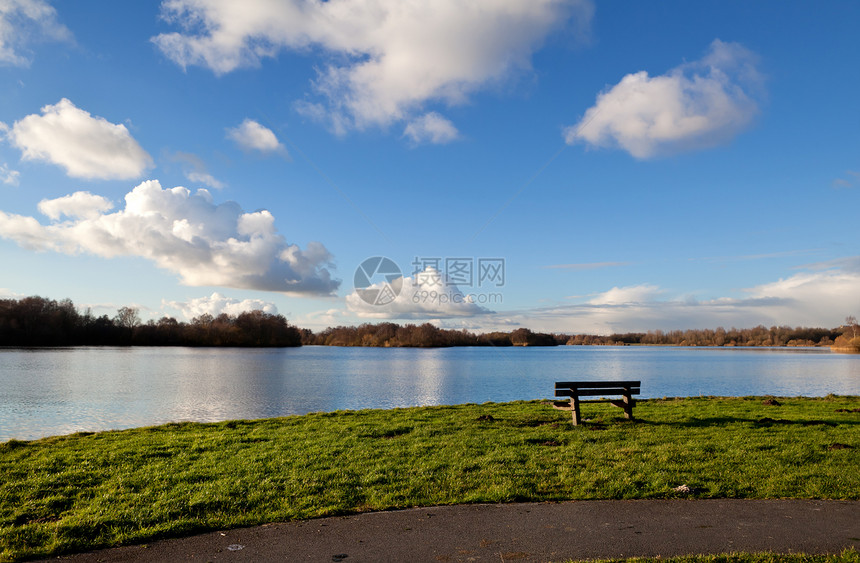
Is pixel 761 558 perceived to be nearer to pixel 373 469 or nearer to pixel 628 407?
pixel 373 469

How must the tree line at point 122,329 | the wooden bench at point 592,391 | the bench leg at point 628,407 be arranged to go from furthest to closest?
the tree line at point 122,329, the bench leg at point 628,407, the wooden bench at point 592,391

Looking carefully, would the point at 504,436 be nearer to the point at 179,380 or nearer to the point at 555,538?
the point at 555,538

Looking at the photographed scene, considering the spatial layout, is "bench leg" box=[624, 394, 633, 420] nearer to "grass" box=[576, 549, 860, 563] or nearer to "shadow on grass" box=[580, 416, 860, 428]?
"shadow on grass" box=[580, 416, 860, 428]

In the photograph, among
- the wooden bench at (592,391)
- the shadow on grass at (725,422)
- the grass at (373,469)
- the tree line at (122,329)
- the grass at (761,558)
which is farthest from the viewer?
the tree line at (122,329)

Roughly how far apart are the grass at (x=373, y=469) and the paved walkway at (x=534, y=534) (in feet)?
1.25

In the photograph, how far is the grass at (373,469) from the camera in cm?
662

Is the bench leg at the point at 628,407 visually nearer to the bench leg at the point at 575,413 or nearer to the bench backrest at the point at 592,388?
the bench backrest at the point at 592,388

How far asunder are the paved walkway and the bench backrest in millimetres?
7166

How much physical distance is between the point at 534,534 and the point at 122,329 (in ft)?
Result: 515

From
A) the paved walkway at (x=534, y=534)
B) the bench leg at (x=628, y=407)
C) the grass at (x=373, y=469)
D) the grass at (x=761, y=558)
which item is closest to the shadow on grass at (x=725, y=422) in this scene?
the grass at (x=373, y=469)

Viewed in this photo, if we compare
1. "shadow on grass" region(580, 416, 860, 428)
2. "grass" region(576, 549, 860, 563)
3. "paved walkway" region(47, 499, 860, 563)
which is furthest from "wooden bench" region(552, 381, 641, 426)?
"grass" region(576, 549, 860, 563)

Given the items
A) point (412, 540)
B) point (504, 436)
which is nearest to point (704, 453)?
point (504, 436)

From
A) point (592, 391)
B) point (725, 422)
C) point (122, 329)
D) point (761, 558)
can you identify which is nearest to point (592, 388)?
point (592, 391)

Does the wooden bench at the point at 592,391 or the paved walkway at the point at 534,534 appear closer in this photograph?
the paved walkway at the point at 534,534
